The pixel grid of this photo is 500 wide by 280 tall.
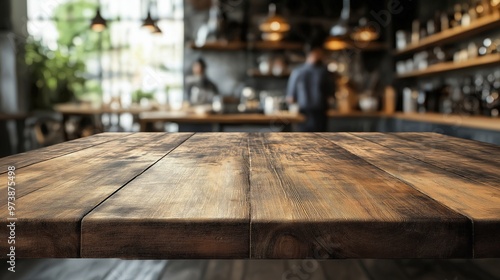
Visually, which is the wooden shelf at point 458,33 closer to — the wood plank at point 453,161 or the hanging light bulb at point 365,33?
the hanging light bulb at point 365,33

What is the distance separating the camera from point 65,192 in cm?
105

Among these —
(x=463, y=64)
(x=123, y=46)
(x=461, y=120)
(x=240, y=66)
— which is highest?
(x=123, y=46)

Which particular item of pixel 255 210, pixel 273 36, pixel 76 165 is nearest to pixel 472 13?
pixel 273 36

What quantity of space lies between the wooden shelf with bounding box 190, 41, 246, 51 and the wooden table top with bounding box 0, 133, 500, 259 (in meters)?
6.58

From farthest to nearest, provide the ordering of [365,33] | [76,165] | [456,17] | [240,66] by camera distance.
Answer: [240,66]
[365,33]
[456,17]
[76,165]

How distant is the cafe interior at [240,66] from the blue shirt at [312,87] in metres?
0.06

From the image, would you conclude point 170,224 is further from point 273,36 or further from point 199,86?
point 199,86

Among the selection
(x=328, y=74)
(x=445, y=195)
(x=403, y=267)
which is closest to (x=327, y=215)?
(x=445, y=195)

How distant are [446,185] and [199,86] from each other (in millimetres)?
6931

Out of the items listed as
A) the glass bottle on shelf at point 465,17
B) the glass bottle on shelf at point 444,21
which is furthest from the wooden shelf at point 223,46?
the glass bottle on shelf at point 465,17

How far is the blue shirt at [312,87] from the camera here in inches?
241

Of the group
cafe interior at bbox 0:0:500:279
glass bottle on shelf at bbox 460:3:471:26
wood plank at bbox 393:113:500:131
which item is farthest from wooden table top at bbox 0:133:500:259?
glass bottle on shelf at bbox 460:3:471:26

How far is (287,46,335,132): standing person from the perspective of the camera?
612 centimetres

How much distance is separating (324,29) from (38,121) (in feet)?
14.8
